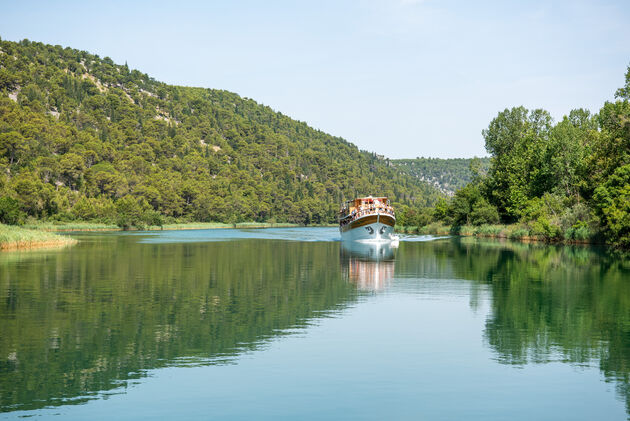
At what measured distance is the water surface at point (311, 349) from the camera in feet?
48.0

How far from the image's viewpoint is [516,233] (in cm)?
10831

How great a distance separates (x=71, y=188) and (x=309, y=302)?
570ft

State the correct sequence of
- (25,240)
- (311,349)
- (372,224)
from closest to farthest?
(311,349) < (25,240) < (372,224)

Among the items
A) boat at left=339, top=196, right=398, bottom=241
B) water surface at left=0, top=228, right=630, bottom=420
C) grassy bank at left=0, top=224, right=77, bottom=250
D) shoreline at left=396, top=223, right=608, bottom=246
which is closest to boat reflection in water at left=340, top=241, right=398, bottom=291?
water surface at left=0, top=228, right=630, bottom=420

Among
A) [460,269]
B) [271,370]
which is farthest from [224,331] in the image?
[460,269]

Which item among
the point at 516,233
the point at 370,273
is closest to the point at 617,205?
the point at 370,273

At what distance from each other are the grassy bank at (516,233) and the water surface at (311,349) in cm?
4755

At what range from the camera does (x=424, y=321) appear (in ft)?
85.8

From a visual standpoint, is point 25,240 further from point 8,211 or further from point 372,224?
point 372,224

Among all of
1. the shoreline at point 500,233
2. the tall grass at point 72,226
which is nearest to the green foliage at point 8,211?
the tall grass at point 72,226

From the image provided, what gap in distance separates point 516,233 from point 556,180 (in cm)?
1396

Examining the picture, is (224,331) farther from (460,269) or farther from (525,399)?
(460,269)

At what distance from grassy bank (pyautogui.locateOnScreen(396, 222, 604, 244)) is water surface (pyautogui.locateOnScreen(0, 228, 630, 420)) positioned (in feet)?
156

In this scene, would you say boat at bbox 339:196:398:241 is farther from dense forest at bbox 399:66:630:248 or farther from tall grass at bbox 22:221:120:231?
tall grass at bbox 22:221:120:231
